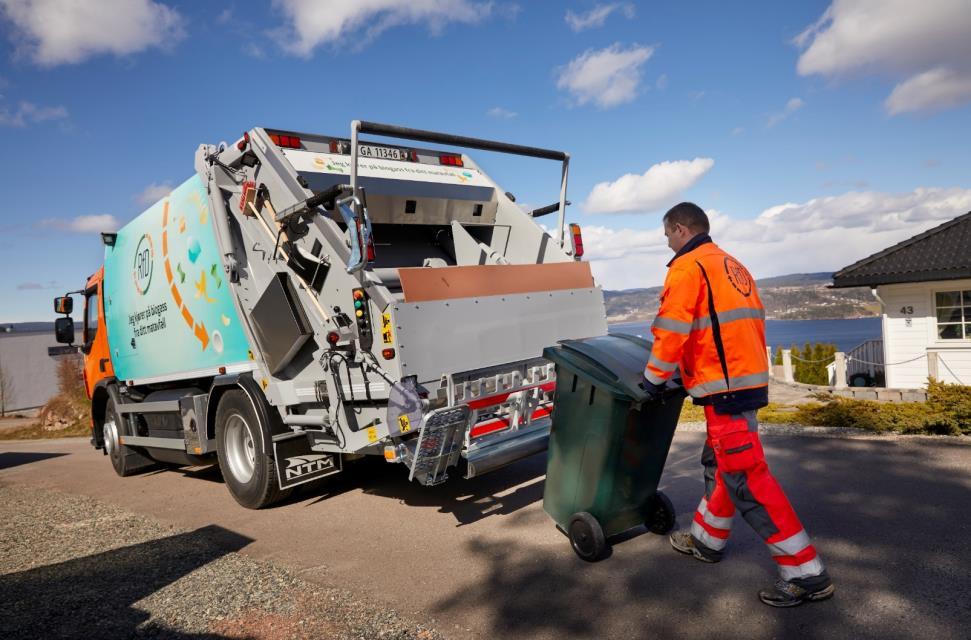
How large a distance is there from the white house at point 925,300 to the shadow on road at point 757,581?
9150 millimetres

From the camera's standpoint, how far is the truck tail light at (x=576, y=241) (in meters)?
5.92

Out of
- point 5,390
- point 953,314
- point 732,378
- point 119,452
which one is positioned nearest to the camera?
point 732,378

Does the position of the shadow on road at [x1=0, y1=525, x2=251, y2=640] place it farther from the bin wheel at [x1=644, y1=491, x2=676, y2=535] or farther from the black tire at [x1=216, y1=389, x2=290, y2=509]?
the bin wheel at [x1=644, y1=491, x2=676, y2=535]

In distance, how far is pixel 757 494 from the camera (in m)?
3.00

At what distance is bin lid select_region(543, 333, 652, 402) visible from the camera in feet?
11.4

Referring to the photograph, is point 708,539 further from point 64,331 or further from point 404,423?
point 64,331

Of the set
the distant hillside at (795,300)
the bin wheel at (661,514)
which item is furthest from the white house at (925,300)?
the distant hillside at (795,300)

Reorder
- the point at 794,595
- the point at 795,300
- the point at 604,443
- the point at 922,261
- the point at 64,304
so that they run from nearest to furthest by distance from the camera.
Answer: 1. the point at 794,595
2. the point at 604,443
3. the point at 64,304
4. the point at 922,261
5. the point at 795,300

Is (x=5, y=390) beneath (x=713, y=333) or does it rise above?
beneath

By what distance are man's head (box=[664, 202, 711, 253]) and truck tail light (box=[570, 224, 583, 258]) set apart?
7.93 feet

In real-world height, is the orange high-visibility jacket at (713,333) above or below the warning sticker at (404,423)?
above

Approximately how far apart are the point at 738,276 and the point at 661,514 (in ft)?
5.22

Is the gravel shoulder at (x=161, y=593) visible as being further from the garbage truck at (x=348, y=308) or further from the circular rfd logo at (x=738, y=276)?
the circular rfd logo at (x=738, y=276)

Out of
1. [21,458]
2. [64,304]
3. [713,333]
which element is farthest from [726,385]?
[21,458]
